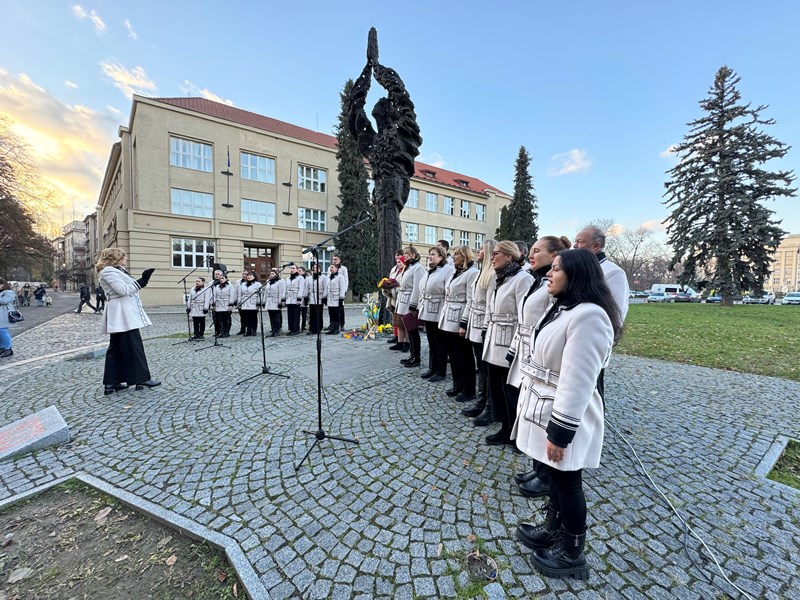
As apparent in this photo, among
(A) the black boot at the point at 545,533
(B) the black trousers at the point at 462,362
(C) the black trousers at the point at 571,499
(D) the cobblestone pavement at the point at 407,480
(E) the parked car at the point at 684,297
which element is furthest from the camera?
(E) the parked car at the point at 684,297

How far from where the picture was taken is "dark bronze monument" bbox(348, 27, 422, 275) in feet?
30.9

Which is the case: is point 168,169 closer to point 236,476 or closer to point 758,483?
point 236,476

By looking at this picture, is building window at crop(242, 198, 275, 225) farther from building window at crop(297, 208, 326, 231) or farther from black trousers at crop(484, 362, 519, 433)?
black trousers at crop(484, 362, 519, 433)

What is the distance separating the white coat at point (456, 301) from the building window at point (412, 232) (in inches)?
1319

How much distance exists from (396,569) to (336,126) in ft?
108

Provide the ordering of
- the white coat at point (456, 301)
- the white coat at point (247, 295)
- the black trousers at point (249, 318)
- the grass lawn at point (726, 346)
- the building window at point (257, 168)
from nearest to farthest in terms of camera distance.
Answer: the white coat at point (456, 301) → the grass lawn at point (726, 346) → the white coat at point (247, 295) → the black trousers at point (249, 318) → the building window at point (257, 168)

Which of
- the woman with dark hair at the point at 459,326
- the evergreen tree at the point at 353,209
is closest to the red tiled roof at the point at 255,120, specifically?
the evergreen tree at the point at 353,209

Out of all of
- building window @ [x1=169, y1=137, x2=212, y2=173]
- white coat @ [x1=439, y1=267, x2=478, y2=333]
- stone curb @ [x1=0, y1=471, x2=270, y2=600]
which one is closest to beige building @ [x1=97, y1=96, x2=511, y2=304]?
building window @ [x1=169, y1=137, x2=212, y2=173]

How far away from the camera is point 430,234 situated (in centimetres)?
4009

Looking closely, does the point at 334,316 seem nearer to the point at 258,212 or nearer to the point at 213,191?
the point at 258,212

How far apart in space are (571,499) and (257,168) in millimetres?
30399

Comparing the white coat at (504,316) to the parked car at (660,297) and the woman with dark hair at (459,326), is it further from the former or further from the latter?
the parked car at (660,297)

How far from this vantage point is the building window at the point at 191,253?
79.5 feet

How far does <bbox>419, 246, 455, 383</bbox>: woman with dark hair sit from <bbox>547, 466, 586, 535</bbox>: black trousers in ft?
11.7
